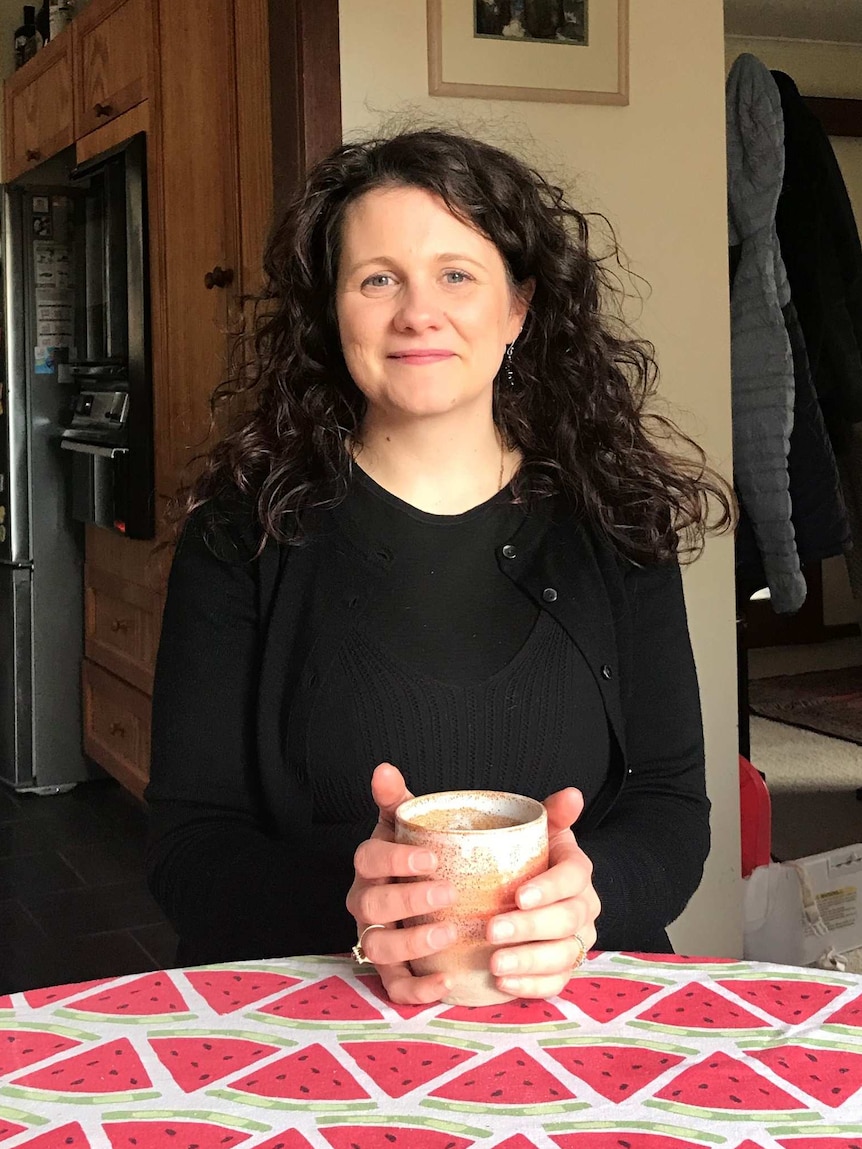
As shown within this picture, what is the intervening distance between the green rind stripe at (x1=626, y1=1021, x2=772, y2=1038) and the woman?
1.17 feet

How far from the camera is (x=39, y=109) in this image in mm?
4129

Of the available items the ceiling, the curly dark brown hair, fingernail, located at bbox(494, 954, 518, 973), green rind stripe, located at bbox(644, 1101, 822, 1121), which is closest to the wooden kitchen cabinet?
the curly dark brown hair

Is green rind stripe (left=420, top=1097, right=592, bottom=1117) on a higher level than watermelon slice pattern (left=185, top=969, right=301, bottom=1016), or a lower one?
higher

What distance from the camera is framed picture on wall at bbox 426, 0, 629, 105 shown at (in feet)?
6.94

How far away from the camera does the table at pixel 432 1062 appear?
Result: 69 cm

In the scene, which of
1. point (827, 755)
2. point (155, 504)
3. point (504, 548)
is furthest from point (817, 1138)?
A: point (827, 755)

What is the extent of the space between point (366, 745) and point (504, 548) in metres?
0.25

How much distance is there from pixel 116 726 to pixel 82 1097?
3.17 m

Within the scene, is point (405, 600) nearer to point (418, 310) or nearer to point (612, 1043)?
point (418, 310)

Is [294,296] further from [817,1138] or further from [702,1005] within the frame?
[817,1138]

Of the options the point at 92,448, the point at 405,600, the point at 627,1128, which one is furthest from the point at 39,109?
the point at 627,1128

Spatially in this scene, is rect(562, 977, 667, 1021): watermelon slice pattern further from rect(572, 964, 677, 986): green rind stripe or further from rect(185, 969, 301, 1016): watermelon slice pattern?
rect(185, 969, 301, 1016): watermelon slice pattern

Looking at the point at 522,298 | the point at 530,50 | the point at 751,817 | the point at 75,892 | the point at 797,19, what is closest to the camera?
the point at 522,298

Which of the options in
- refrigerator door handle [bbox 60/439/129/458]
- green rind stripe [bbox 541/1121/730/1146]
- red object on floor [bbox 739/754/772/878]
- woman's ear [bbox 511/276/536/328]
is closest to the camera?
green rind stripe [bbox 541/1121/730/1146]
